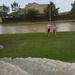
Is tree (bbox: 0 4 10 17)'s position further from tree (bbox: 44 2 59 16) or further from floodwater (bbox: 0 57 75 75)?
floodwater (bbox: 0 57 75 75)

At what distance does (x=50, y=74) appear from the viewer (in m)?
3.35

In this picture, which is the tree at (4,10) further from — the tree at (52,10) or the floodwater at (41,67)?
the floodwater at (41,67)

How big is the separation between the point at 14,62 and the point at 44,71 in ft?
1.76

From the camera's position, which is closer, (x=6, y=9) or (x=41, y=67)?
(x=41, y=67)

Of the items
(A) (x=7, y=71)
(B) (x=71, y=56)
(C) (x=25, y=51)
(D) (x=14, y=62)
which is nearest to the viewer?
(A) (x=7, y=71)

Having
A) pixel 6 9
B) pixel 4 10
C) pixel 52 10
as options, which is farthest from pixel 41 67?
pixel 6 9

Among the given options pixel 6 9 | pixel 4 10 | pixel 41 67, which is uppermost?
pixel 41 67

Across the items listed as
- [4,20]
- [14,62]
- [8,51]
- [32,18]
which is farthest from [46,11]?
[14,62]

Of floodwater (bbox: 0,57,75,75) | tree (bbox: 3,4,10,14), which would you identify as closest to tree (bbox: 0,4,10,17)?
tree (bbox: 3,4,10,14)

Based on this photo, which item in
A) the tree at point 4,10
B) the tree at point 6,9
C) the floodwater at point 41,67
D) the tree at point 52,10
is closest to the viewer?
the floodwater at point 41,67

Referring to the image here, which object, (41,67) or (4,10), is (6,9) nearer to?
(4,10)

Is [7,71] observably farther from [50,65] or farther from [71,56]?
[71,56]

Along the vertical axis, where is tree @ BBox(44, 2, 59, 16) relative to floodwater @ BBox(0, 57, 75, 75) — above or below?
below

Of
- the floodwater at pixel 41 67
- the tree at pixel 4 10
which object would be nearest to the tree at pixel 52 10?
the tree at pixel 4 10
